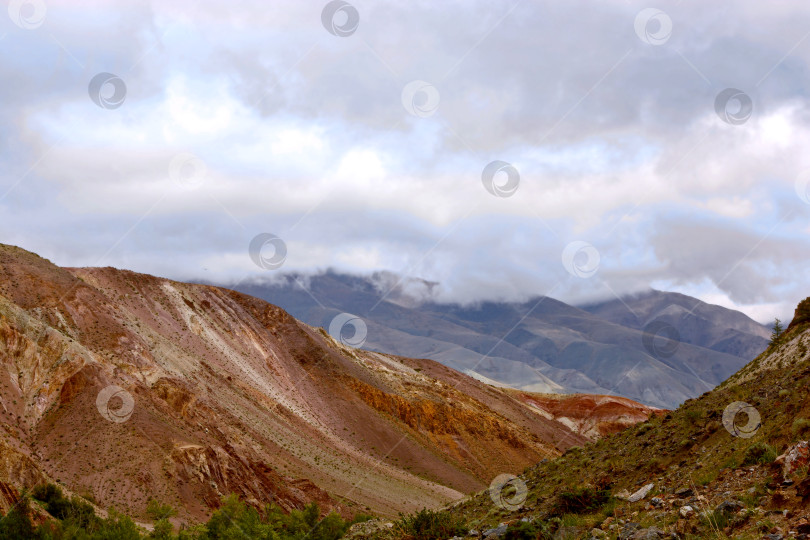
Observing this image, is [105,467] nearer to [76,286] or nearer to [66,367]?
[66,367]

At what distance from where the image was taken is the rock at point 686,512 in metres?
12.8

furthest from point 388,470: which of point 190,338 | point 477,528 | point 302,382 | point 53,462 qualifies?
point 477,528

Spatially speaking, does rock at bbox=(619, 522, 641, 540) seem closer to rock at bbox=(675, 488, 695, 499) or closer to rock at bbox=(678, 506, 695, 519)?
rock at bbox=(678, 506, 695, 519)

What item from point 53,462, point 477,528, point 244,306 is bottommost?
point 53,462

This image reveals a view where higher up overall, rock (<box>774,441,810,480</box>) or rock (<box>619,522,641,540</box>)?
rock (<box>774,441,810,480</box>)

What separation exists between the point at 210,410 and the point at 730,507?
60880 millimetres

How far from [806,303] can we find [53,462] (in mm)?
46513

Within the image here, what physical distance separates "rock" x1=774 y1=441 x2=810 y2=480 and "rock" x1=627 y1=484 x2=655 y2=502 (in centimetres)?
439

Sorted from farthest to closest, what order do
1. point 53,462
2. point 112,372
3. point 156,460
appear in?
point 112,372, point 156,460, point 53,462

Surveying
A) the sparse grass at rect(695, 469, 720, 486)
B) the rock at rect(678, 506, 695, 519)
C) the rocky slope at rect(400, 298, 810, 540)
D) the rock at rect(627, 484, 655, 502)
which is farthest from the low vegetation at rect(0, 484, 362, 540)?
the rock at rect(678, 506, 695, 519)

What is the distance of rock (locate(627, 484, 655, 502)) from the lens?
16609 millimetres

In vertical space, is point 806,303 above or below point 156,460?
above

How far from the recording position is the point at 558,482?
23203 millimetres

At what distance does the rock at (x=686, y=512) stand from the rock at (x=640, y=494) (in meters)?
3.56
